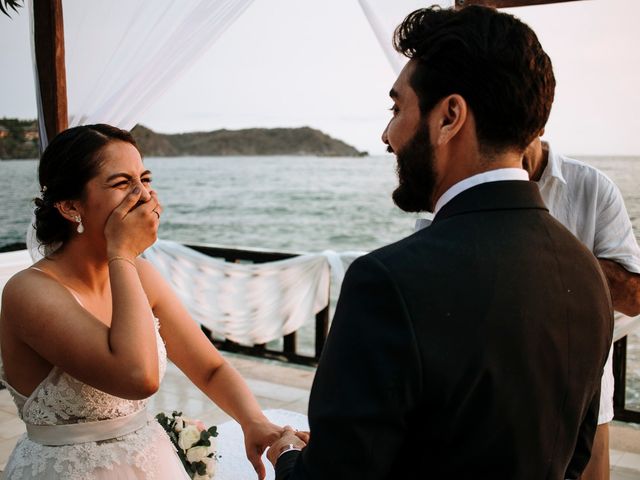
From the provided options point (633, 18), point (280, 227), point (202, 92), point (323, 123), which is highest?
point (633, 18)

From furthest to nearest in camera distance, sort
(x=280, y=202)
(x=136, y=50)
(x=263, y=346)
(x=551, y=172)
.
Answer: (x=280, y=202) → (x=263, y=346) → (x=136, y=50) → (x=551, y=172)

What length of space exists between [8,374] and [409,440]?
1117mm

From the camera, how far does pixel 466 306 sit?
0.84 metres

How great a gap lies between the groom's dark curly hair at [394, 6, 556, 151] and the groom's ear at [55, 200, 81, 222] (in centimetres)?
103

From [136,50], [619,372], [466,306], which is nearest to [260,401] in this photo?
[619,372]

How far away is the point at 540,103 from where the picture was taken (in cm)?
96

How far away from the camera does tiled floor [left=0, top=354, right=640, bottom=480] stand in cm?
376

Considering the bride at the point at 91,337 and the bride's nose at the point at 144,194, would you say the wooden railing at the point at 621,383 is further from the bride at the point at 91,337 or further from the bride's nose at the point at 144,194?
the bride's nose at the point at 144,194

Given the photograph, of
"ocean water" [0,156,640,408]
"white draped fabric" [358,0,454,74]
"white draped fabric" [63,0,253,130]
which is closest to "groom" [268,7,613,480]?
"white draped fabric" [358,0,454,74]

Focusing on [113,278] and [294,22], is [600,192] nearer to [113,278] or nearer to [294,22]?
[113,278]

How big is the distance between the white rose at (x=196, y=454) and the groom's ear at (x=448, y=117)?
1.35 meters

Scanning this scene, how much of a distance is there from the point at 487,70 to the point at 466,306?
328 mm

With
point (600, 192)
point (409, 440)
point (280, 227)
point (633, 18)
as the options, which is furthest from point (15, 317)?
point (280, 227)

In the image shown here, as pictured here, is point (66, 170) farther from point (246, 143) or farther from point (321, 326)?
point (246, 143)
